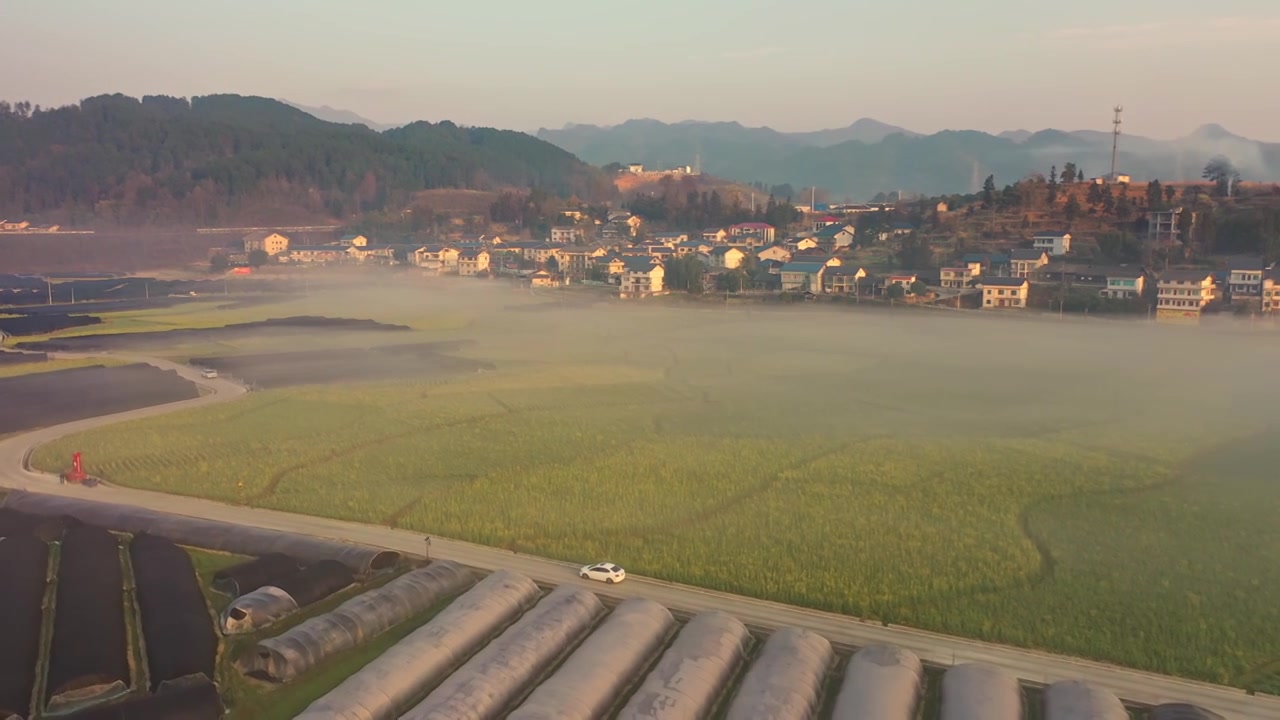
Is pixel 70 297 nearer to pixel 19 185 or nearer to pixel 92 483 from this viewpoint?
pixel 92 483

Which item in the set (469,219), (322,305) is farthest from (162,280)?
(469,219)

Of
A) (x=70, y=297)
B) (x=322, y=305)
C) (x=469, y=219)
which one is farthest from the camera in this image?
(x=469, y=219)

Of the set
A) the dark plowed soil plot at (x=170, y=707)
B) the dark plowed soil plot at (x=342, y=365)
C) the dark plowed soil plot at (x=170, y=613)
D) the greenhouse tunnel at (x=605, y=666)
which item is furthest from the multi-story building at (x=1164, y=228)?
the dark plowed soil plot at (x=170, y=707)

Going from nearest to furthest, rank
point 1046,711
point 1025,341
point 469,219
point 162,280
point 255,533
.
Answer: point 1046,711
point 255,533
point 1025,341
point 162,280
point 469,219

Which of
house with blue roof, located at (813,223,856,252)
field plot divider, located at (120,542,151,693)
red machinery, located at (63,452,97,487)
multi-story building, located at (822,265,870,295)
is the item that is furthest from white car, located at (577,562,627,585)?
house with blue roof, located at (813,223,856,252)

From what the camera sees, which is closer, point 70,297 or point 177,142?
point 70,297

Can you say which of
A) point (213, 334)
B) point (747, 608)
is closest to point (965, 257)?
point (213, 334)

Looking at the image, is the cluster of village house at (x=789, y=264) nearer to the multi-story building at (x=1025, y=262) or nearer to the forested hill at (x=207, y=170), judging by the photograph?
the multi-story building at (x=1025, y=262)

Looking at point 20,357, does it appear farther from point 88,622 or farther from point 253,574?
point 88,622
